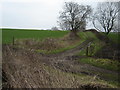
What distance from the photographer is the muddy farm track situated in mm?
1451

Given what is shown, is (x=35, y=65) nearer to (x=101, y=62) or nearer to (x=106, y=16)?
(x=101, y=62)

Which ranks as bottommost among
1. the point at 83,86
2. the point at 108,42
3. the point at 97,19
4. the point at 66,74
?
the point at 83,86

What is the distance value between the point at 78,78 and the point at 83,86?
103 mm

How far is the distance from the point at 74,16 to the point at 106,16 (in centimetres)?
34

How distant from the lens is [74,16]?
138cm

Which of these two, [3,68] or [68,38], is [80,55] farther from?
[3,68]

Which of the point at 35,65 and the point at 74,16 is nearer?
the point at 74,16

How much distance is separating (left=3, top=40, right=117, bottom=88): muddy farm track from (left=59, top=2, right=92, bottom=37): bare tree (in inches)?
7.7

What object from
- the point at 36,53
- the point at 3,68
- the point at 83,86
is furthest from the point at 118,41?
the point at 3,68

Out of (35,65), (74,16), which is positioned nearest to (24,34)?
(35,65)

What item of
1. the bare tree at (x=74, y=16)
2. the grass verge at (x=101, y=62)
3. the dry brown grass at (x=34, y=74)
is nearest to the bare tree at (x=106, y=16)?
the bare tree at (x=74, y=16)

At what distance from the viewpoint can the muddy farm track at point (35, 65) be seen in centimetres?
145

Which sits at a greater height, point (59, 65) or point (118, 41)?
point (118, 41)

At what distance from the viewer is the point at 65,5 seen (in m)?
1.45
